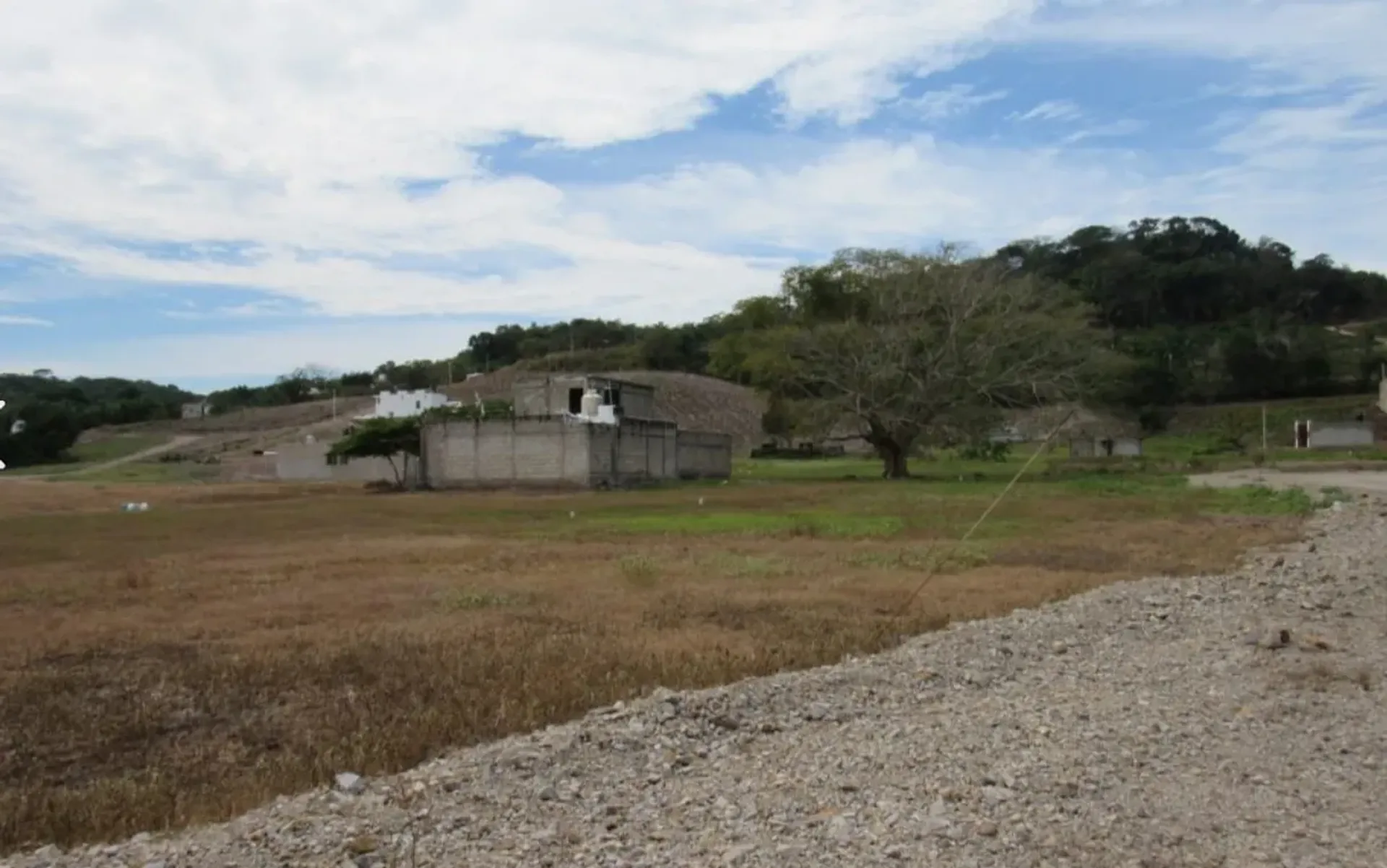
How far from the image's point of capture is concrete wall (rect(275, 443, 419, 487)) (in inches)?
2734

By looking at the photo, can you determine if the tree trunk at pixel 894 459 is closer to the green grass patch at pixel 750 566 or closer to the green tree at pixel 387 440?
the green tree at pixel 387 440

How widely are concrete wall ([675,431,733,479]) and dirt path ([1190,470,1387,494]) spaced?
80.3 ft

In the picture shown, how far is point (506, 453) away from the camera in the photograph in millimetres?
55938

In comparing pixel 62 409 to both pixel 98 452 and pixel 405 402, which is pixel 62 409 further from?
pixel 405 402

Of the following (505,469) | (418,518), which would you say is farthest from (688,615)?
(505,469)

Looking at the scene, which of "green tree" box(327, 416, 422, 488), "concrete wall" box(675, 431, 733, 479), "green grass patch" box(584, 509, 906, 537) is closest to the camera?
"green grass patch" box(584, 509, 906, 537)

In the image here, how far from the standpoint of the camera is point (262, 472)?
80812mm

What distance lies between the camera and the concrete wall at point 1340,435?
79.3 meters

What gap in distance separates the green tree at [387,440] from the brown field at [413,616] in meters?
23.3

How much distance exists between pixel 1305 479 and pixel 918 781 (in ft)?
148

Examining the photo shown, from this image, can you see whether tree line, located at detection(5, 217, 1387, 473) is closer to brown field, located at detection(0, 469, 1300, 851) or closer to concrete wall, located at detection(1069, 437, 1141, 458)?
concrete wall, located at detection(1069, 437, 1141, 458)

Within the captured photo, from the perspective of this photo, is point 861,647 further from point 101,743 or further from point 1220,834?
point 101,743

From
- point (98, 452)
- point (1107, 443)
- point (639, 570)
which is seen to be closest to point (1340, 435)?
point (1107, 443)

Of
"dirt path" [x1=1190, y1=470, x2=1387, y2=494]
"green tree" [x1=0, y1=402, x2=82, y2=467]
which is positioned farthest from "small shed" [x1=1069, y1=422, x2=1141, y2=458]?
"green tree" [x1=0, y1=402, x2=82, y2=467]
